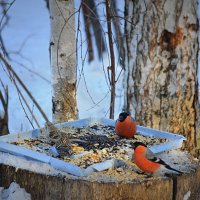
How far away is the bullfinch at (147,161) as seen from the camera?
8.29 feet

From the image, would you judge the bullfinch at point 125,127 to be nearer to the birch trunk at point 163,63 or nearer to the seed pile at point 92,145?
the seed pile at point 92,145

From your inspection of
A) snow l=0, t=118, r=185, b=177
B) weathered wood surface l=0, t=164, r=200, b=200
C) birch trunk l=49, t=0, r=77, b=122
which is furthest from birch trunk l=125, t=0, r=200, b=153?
weathered wood surface l=0, t=164, r=200, b=200

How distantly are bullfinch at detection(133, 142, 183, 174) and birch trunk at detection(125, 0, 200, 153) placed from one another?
5.99ft

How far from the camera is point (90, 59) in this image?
1091 centimetres

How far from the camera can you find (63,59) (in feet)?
14.5

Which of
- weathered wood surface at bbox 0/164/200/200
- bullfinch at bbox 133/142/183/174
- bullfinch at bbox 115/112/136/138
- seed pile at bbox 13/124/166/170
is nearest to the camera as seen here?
weathered wood surface at bbox 0/164/200/200

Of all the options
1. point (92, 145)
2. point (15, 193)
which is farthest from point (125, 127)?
point (15, 193)

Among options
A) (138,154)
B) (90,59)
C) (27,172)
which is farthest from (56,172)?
(90,59)

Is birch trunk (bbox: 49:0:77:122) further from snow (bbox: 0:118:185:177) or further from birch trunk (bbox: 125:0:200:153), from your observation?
snow (bbox: 0:118:185:177)

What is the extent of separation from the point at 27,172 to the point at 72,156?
241 millimetres

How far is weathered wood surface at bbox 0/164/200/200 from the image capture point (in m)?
2.41

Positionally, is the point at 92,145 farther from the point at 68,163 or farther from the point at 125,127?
the point at 68,163

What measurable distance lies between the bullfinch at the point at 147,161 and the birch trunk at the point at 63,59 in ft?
5.87

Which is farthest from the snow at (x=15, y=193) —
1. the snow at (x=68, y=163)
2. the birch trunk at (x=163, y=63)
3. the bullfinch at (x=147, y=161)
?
the birch trunk at (x=163, y=63)
